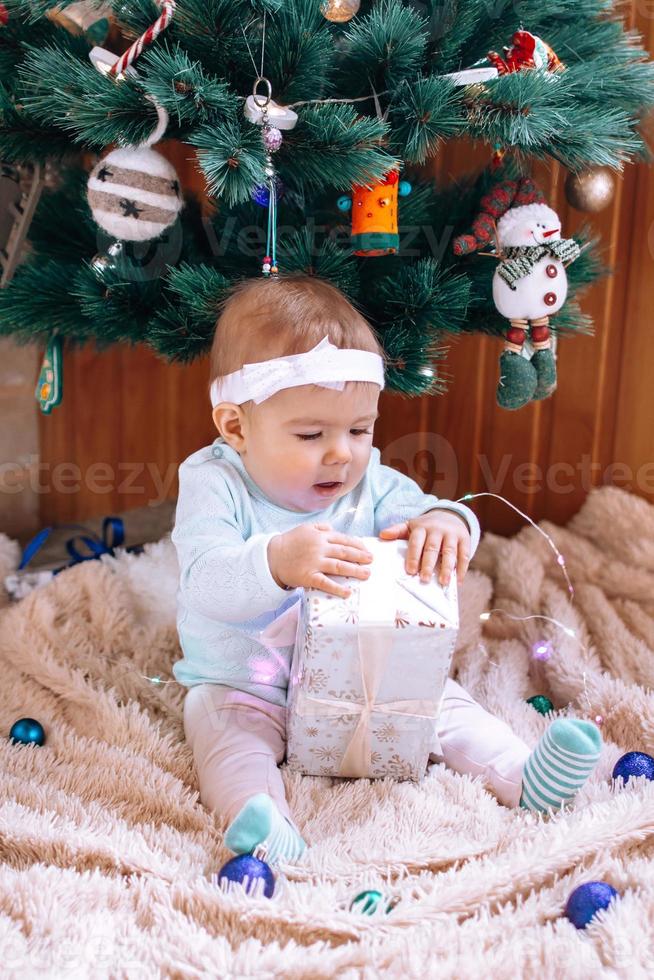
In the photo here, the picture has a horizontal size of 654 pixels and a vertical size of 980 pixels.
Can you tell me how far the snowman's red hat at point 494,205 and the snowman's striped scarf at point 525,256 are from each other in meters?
0.04

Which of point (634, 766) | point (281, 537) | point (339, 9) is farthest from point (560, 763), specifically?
point (339, 9)

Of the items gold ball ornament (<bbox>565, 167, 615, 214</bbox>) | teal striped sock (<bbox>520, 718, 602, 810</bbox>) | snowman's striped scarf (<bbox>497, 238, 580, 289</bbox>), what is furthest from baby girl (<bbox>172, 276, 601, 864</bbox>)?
gold ball ornament (<bbox>565, 167, 615, 214</bbox>)

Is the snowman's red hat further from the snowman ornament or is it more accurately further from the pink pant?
the pink pant

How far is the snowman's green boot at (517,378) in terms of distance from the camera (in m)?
1.03

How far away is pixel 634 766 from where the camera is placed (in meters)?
0.85

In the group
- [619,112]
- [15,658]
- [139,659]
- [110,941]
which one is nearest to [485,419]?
[619,112]

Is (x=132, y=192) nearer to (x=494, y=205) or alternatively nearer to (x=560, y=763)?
(x=494, y=205)

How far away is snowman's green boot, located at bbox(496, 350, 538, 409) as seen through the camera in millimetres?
1033

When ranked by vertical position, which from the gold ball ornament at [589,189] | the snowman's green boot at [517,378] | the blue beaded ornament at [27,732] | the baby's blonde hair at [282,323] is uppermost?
the gold ball ornament at [589,189]

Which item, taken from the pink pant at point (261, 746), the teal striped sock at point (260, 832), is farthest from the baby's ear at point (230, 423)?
the teal striped sock at point (260, 832)

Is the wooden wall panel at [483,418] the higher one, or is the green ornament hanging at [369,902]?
the wooden wall panel at [483,418]

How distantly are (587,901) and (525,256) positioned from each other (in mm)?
693

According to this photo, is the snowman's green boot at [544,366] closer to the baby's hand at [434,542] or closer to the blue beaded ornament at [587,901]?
the baby's hand at [434,542]

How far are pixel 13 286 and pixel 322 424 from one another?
0.47m
